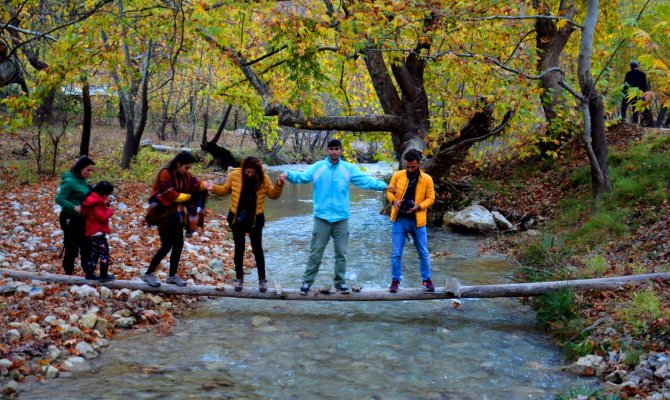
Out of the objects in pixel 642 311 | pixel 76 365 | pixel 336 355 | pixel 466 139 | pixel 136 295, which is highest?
pixel 466 139

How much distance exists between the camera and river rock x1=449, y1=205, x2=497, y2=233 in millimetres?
15211

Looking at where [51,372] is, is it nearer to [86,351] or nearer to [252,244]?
[86,351]

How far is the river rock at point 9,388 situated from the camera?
517 centimetres

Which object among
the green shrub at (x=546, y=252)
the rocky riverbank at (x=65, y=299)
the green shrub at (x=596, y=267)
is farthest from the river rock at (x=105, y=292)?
the green shrub at (x=546, y=252)

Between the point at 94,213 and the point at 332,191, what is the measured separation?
3300mm

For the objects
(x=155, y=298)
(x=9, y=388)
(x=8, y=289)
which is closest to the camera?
(x=9, y=388)

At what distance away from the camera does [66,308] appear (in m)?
7.22

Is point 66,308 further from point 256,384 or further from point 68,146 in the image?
point 68,146

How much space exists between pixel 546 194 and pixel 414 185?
29.5 feet

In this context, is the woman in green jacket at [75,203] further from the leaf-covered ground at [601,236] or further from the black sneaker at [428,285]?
the leaf-covered ground at [601,236]

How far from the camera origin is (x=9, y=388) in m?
5.19

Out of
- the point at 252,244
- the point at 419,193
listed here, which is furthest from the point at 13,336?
the point at 419,193

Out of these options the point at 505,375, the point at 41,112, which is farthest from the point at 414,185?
the point at 41,112

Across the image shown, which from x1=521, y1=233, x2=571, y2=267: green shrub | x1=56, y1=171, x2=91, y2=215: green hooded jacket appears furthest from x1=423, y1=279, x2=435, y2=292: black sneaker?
x1=56, y1=171, x2=91, y2=215: green hooded jacket
